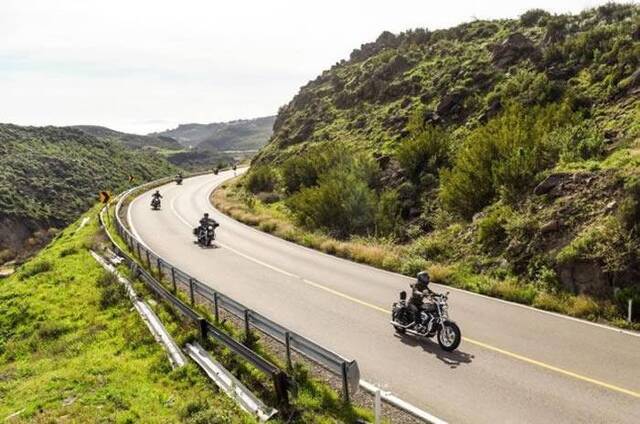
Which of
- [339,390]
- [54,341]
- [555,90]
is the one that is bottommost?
[54,341]

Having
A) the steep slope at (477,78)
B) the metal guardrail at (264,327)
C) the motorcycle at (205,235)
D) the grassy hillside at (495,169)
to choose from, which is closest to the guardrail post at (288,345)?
the metal guardrail at (264,327)

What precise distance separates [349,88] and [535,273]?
4816cm

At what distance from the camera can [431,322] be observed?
1167 centimetres

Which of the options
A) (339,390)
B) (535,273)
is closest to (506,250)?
(535,273)

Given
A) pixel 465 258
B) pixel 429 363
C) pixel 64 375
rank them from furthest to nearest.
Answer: pixel 465 258 < pixel 64 375 < pixel 429 363

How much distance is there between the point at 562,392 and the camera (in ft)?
29.6

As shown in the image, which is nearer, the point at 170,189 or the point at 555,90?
the point at 555,90

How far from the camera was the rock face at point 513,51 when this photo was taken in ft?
126

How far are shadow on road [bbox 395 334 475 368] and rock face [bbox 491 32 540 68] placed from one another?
31.0 meters

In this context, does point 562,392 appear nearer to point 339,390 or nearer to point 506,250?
point 339,390

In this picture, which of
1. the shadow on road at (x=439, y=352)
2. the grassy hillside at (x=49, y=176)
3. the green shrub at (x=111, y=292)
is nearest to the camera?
the shadow on road at (x=439, y=352)

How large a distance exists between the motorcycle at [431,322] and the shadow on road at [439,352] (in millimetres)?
113

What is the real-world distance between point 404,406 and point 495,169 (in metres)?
13.9

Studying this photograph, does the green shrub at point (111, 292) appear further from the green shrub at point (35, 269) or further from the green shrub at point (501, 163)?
the green shrub at point (501, 163)
